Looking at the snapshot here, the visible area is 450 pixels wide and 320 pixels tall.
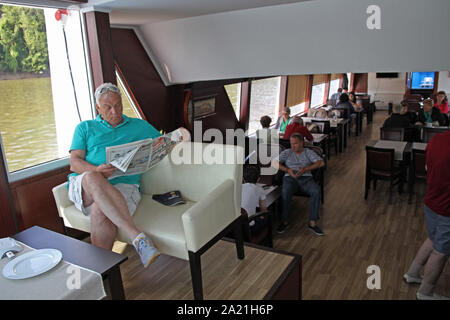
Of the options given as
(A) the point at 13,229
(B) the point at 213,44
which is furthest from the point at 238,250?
(B) the point at 213,44

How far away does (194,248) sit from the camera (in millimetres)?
2051

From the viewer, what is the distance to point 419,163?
16.3 ft

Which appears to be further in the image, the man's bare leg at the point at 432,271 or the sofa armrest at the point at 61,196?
the man's bare leg at the point at 432,271

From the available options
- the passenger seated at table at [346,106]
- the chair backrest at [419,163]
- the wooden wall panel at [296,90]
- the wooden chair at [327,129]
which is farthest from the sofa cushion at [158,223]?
the passenger seated at table at [346,106]

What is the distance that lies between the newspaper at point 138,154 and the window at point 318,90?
964 centimetres

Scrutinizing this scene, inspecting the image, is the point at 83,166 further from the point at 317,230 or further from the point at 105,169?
the point at 317,230

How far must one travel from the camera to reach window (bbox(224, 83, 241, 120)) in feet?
22.4

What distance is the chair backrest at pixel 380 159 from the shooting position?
508 cm

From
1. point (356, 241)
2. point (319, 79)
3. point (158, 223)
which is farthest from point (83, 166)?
point (319, 79)

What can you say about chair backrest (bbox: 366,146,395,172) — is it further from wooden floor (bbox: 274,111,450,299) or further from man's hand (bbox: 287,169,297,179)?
man's hand (bbox: 287,169,297,179)

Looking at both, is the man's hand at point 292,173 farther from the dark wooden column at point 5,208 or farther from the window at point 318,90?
the window at point 318,90

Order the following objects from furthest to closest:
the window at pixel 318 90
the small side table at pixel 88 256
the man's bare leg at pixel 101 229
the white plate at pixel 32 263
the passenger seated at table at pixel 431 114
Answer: the window at pixel 318 90, the passenger seated at table at pixel 431 114, the man's bare leg at pixel 101 229, the small side table at pixel 88 256, the white plate at pixel 32 263

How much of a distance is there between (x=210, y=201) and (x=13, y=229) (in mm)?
1813

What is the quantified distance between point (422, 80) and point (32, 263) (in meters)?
13.9
